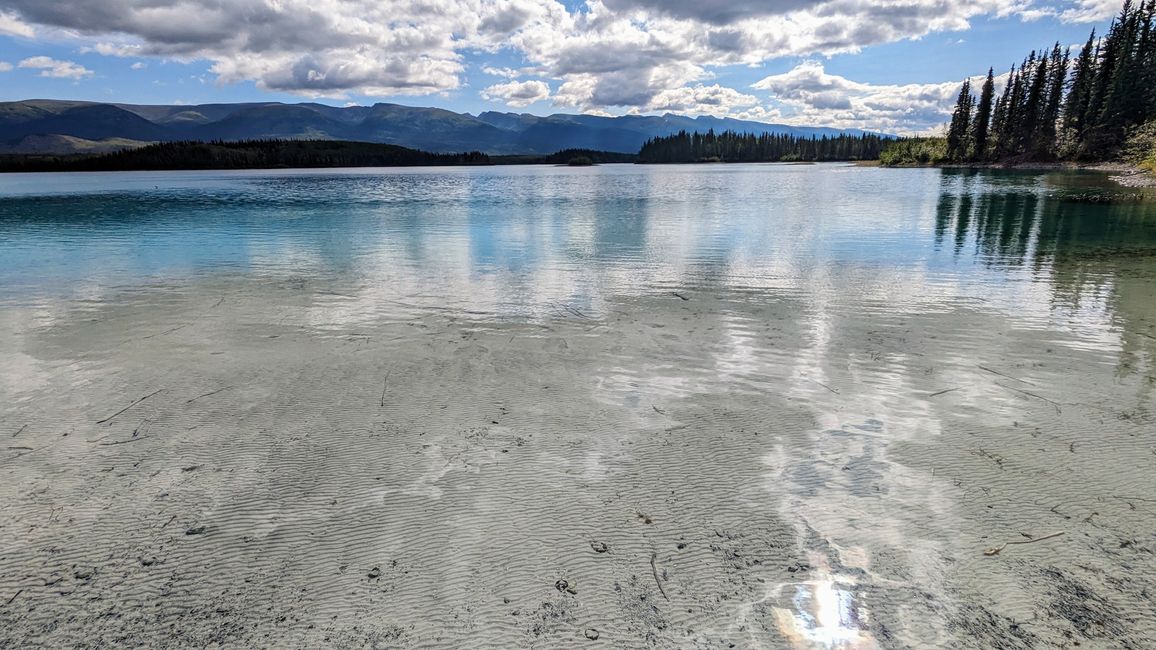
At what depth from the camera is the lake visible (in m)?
4.99

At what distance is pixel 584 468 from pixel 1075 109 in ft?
540

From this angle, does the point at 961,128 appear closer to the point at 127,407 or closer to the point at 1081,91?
the point at 1081,91

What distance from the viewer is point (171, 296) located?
709 inches

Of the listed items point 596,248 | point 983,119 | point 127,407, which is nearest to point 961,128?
point 983,119

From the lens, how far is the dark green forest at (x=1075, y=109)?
10619 centimetres

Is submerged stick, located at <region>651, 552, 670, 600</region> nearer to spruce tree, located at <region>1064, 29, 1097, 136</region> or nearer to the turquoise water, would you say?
the turquoise water

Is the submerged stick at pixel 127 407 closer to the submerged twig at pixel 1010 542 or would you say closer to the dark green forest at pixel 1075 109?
the submerged twig at pixel 1010 542

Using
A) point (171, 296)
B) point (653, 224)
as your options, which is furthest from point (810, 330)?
point (653, 224)

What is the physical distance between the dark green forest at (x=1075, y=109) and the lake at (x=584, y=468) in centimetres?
11074

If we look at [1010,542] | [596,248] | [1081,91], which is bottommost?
[1010,542]

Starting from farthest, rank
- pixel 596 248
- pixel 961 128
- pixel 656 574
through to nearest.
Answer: pixel 961 128, pixel 596 248, pixel 656 574

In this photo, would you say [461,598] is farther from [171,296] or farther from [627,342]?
[171,296]

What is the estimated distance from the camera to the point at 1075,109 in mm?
123125

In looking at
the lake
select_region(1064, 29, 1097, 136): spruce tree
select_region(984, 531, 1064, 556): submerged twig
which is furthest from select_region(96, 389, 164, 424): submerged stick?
select_region(1064, 29, 1097, 136): spruce tree
